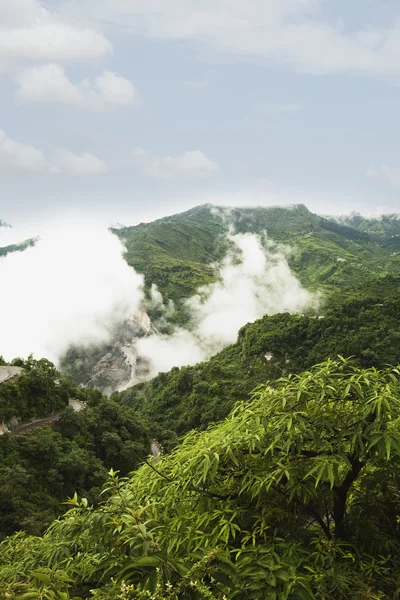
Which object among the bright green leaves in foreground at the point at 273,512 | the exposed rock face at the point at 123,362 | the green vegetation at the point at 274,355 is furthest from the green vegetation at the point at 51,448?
the exposed rock face at the point at 123,362

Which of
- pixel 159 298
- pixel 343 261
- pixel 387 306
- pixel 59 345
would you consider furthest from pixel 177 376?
pixel 343 261

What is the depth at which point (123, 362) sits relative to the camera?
13575cm

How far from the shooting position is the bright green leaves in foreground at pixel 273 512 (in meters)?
3.05

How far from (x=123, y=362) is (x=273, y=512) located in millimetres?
136200

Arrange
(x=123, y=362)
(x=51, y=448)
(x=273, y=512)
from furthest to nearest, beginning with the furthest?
(x=123, y=362) → (x=51, y=448) → (x=273, y=512)

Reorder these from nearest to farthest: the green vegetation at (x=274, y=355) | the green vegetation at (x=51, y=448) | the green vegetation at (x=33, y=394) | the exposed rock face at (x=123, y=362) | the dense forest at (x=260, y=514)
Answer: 1. the dense forest at (x=260, y=514)
2. the green vegetation at (x=51, y=448)
3. the green vegetation at (x=33, y=394)
4. the green vegetation at (x=274, y=355)
5. the exposed rock face at (x=123, y=362)

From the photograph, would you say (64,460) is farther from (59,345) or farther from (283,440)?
(59,345)

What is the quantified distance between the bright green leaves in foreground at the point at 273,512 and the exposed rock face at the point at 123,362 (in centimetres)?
12937

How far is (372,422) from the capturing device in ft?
11.6

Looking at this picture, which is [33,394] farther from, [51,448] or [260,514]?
[260,514]

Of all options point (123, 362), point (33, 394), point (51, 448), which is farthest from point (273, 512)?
point (123, 362)

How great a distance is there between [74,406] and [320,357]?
3849cm

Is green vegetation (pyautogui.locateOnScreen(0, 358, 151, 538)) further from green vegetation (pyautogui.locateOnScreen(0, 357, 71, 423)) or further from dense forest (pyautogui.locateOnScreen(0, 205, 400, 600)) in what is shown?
dense forest (pyautogui.locateOnScreen(0, 205, 400, 600))

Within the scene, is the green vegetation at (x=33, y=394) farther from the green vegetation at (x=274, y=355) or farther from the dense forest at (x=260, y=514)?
the dense forest at (x=260, y=514)
